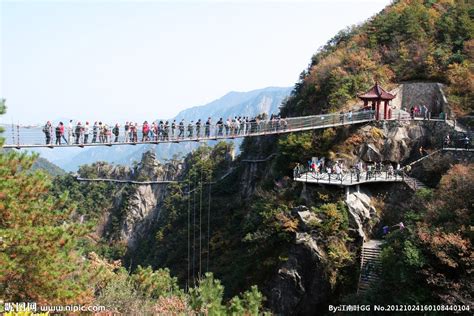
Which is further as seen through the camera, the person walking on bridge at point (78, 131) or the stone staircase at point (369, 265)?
the stone staircase at point (369, 265)

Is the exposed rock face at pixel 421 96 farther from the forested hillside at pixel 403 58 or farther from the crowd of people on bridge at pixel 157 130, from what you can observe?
the crowd of people on bridge at pixel 157 130

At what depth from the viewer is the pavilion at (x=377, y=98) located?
2344 cm

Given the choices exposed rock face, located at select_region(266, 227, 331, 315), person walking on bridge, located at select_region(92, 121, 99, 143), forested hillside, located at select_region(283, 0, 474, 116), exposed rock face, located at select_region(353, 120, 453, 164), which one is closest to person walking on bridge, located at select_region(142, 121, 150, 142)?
person walking on bridge, located at select_region(92, 121, 99, 143)

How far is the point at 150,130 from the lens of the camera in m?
17.6

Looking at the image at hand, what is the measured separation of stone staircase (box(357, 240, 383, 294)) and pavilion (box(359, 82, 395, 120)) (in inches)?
295

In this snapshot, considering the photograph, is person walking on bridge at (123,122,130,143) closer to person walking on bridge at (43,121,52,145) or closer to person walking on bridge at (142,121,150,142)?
person walking on bridge at (142,121,150,142)

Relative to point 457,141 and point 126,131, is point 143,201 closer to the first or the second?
point 126,131

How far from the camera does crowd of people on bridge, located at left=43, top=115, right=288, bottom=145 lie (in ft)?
50.6

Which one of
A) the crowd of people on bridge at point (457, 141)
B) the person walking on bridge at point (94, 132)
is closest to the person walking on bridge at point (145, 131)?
the person walking on bridge at point (94, 132)

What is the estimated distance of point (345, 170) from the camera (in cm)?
2153

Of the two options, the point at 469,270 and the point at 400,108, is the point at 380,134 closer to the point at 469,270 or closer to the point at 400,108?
the point at 400,108

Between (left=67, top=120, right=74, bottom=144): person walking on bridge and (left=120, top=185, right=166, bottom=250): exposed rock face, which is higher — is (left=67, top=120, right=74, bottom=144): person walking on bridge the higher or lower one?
the higher one

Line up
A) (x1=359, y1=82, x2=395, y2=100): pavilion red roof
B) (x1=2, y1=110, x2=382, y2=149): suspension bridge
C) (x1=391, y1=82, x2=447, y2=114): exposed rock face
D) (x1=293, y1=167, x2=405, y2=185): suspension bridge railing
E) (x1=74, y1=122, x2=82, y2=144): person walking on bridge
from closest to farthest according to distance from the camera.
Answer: (x1=2, y1=110, x2=382, y2=149): suspension bridge < (x1=74, y1=122, x2=82, y2=144): person walking on bridge < (x1=293, y1=167, x2=405, y2=185): suspension bridge railing < (x1=359, y1=82, x2=395, y2=100): pavilion red roof < (x1=391, y1=82, x2=447, y2=114): exposed rock face

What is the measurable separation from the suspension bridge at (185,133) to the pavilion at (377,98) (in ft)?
1.75
